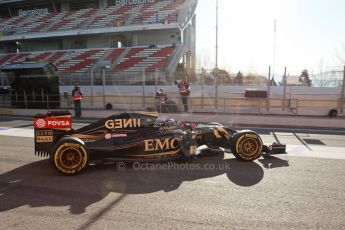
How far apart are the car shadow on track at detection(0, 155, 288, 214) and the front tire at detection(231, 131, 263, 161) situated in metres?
0.15

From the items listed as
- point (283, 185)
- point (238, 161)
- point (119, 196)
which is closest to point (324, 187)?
point (283, 185)

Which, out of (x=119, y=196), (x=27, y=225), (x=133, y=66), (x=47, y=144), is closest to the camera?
(x=27, y=225)

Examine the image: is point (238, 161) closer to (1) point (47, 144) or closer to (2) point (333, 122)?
(1) point (47, 144)

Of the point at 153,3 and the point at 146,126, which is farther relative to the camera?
the point at 153,3

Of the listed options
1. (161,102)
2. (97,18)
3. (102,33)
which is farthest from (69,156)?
(97,18)

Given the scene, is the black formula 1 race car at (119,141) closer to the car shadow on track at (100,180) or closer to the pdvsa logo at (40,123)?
the pdvsa logo at (40,123)

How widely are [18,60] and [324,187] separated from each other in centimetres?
3406

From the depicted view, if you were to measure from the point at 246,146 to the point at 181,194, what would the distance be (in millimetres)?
2273

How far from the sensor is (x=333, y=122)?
12.1 m

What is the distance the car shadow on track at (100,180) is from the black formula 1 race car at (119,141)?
9.5 inches

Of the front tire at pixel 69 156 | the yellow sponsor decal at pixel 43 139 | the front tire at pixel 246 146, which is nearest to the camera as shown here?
the front tire at pixel 69 156

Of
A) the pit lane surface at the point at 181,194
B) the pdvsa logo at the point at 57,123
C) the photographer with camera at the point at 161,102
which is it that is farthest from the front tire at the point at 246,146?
the photographer with camera at the point at 161,102

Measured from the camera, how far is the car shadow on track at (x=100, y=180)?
4.43m

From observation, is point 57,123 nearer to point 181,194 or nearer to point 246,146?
point 181,194
